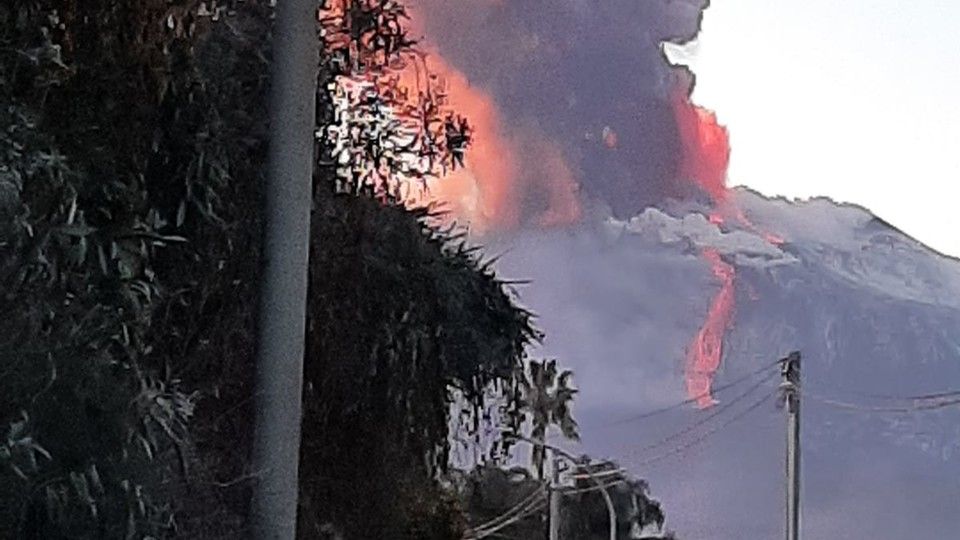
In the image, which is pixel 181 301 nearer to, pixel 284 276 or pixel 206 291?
pixel 206 291

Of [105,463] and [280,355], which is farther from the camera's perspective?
[280,355]

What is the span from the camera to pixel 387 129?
718 centimetres

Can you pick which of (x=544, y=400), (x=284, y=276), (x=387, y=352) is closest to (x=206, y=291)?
(x=284, y=276)

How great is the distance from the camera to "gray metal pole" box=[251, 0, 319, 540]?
522 centimetres

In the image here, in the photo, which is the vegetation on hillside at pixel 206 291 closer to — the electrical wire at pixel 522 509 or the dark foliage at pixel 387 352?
the dark foliage at pixel 387 352

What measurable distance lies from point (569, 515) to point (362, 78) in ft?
87.6

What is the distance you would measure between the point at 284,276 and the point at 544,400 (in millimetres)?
3306

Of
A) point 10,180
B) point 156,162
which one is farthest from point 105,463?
point 156,162

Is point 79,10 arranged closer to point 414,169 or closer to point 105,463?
point 105,463

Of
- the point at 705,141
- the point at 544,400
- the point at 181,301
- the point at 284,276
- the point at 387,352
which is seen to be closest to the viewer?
the point at 284,276

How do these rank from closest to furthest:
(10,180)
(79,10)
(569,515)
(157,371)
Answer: (10,180) → (79,10) → (157,371) → (569,515)

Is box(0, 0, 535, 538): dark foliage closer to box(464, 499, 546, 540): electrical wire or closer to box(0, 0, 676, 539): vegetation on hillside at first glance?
box(0, 0, 676, 539): vegetation on hillside

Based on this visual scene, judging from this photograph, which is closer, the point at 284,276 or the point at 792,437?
the point at 284,276

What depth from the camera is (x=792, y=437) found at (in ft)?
70.1
